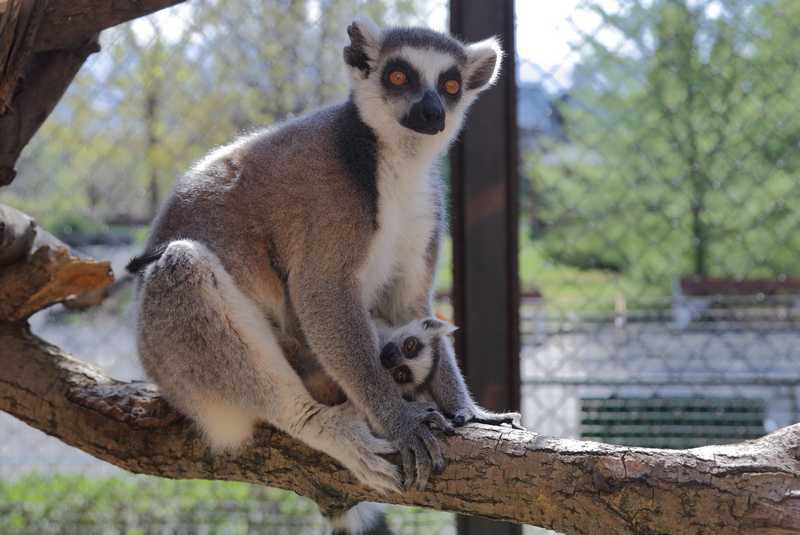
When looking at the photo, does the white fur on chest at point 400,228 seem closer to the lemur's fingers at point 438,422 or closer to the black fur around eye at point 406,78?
the black fur around eye at point 406,78

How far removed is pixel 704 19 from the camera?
136 inches

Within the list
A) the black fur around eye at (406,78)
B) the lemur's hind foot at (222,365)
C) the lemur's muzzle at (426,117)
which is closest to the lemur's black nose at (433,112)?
the lemur's muzzle at (426,117)

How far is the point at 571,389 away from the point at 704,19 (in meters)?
1.76

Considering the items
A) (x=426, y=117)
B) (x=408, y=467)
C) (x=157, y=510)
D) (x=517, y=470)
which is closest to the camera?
(x=517, y=470)

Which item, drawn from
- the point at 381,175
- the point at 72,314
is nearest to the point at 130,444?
the point at 381,175

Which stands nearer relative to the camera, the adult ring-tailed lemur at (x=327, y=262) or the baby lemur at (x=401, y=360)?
the adult ring-tailed lemur at (x=327, y=262)

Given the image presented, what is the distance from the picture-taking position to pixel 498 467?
1.81m

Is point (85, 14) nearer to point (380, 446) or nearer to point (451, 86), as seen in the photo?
point (451, 86)

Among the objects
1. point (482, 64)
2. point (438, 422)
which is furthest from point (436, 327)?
point (482, 64)

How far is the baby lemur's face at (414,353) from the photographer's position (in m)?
2.29

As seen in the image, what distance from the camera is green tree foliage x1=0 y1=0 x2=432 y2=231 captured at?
366 centimetres

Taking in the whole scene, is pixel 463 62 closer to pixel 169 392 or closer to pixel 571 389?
pixel 169 392

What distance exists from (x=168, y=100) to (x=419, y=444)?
2636 mm

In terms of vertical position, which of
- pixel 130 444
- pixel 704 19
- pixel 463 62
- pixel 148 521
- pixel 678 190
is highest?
pixel 704 19
